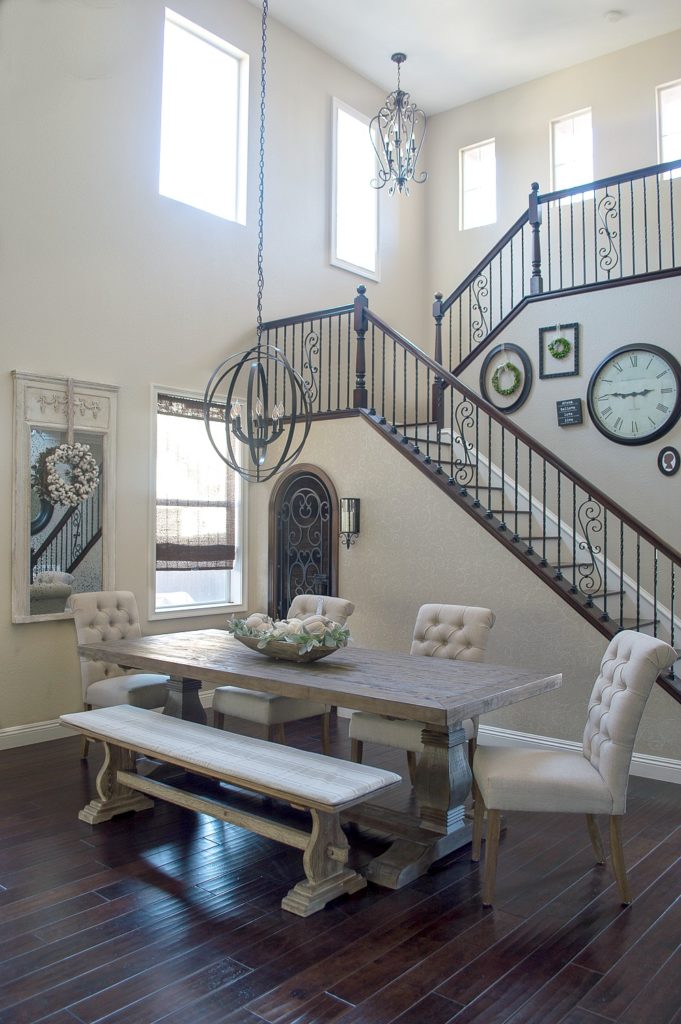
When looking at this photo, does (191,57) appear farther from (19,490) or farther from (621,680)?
(621,680)

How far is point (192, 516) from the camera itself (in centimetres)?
649

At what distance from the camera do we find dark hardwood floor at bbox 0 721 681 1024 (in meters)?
2.38

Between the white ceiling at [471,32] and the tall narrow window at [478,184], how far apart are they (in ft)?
2.30

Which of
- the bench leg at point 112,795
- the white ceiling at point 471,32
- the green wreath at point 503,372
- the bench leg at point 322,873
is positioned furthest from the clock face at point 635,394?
the bench leg at point 112,795

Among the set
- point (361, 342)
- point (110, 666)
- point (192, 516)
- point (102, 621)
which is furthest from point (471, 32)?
point (110, 666)

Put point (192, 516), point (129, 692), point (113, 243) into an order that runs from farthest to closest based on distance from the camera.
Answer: point (192, 516), point (113, 243), point (129, 692)

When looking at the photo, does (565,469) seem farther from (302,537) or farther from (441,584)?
(302,537)

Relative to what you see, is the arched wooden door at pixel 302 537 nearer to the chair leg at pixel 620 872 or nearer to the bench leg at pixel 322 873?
the bench leg at pixel 322 873

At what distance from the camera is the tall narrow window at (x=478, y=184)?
344 inches

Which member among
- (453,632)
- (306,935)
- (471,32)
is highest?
(471,32)

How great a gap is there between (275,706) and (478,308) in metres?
5.24

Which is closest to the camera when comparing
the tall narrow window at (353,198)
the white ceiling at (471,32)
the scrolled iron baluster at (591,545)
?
the scrolled iron baluster at (591,545)

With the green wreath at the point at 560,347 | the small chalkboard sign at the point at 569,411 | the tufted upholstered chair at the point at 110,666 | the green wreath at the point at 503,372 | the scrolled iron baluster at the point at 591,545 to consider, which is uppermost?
the green wreath at the point at 560,347

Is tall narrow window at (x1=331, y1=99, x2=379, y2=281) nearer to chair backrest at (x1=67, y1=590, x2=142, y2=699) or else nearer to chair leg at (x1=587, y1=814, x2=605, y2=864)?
chair backrest at (x1=67, y1=590, x2=142, y2=699)
